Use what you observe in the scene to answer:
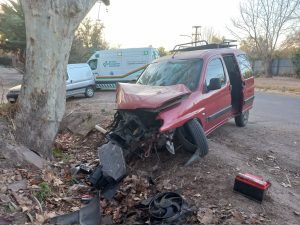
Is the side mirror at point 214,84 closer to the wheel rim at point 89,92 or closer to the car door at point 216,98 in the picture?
the car door at point 216,98

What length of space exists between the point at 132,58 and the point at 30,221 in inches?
612

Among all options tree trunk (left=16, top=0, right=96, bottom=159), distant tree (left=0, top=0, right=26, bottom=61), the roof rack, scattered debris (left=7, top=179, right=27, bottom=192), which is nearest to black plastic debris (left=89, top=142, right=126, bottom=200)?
scattered debris (left=7, top=179, right=27, bottom=192)

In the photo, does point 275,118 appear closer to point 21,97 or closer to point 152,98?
point 152,98

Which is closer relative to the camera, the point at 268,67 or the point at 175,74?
the point at 175,74

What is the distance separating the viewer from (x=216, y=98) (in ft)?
19.8

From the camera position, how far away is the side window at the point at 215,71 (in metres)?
5.89

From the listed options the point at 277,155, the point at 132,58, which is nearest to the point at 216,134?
the point at 277,155

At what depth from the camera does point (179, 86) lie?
5246 millimetres

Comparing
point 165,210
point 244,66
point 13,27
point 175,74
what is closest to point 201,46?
point 244,66

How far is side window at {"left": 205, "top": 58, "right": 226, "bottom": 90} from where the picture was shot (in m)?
5.89

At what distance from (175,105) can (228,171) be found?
1.37 m

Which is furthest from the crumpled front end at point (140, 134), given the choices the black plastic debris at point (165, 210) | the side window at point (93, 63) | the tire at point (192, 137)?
the side window at point (93, 63)

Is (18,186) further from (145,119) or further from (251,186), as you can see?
(251,186)

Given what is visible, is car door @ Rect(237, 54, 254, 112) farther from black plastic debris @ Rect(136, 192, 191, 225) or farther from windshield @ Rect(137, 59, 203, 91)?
black plastic debris @ Rect(136, 192, 191, 225)
